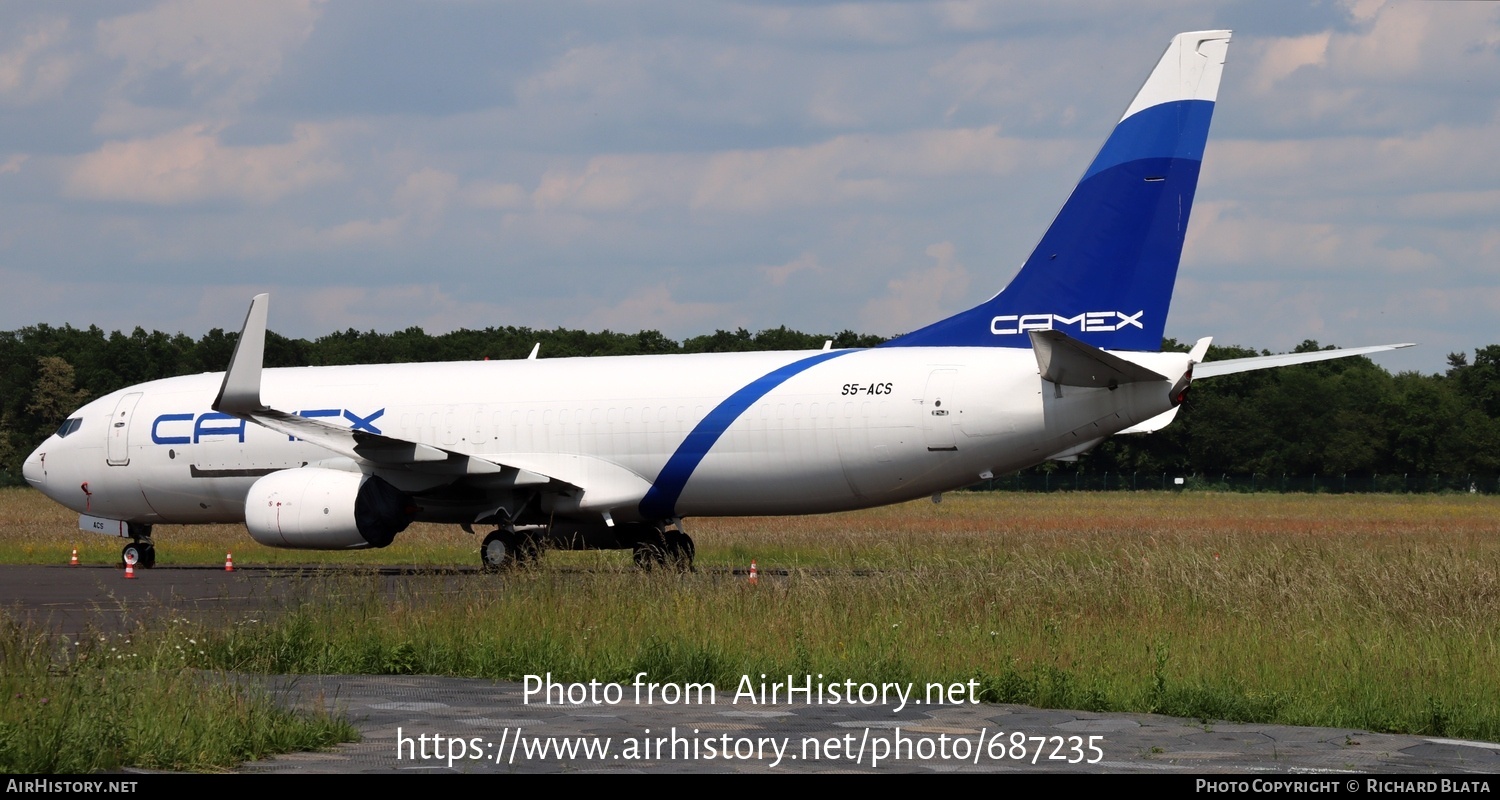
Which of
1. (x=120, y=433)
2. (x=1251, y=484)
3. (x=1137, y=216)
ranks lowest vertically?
(x=120, y=433)

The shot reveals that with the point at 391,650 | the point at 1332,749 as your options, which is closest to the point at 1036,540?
the point at 391,650

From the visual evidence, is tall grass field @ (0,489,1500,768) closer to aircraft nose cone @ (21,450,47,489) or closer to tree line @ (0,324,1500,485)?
aircraft nose cone @ (21,450,47,489)

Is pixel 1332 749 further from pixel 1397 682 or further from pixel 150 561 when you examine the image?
pixel 150 561

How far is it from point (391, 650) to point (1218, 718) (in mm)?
6407

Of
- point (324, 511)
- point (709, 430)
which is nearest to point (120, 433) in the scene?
point (324, 511)

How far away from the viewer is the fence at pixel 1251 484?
85125mm

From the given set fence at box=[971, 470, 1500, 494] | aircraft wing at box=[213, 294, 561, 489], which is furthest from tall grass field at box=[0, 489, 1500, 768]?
fence at box=[971, 470, 1500, 494]

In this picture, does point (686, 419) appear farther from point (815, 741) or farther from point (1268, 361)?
point (815, 741)

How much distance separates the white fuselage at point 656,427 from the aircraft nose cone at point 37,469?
62 millimetres

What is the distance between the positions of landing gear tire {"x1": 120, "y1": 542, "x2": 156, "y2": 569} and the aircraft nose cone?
2.44 metres

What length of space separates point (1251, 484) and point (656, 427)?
67069mm

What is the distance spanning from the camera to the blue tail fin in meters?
22.6

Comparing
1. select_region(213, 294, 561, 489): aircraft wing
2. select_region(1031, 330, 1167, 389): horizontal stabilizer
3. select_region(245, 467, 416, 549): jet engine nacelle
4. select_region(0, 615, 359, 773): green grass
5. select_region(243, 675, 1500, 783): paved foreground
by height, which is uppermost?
select_region(1031, 330, 1167, 389): horizontal stabilizer

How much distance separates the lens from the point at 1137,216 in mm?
22828
